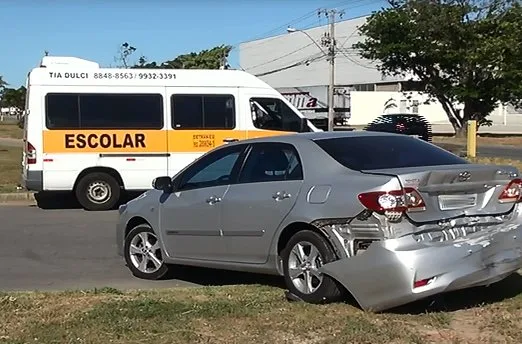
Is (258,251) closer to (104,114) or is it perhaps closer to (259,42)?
(104,114)

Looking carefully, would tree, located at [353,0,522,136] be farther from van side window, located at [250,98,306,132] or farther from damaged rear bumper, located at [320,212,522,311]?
damaged rear bumper, located at [320,212,522,311]

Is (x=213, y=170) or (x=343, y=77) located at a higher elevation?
(x=343, y=77)

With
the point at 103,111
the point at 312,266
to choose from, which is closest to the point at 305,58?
the point at 103,111

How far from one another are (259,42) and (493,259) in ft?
357

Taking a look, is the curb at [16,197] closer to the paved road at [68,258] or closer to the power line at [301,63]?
the paved road at [68,258]

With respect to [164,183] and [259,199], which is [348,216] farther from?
[164,183]

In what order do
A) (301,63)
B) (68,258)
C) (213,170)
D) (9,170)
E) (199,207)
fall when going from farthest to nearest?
(301,63)
(9,170)
(68,258)
(213,170)
(199,207)

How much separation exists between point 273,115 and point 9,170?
11777mm

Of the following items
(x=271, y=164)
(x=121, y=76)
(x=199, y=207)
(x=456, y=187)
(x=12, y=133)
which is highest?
(x=121, y=76)

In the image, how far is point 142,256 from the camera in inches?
347

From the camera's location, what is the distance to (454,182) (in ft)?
21.5

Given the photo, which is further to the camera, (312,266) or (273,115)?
(273,115)

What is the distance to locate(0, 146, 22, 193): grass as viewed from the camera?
747 inches

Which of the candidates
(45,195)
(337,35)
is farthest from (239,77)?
(337,35)
